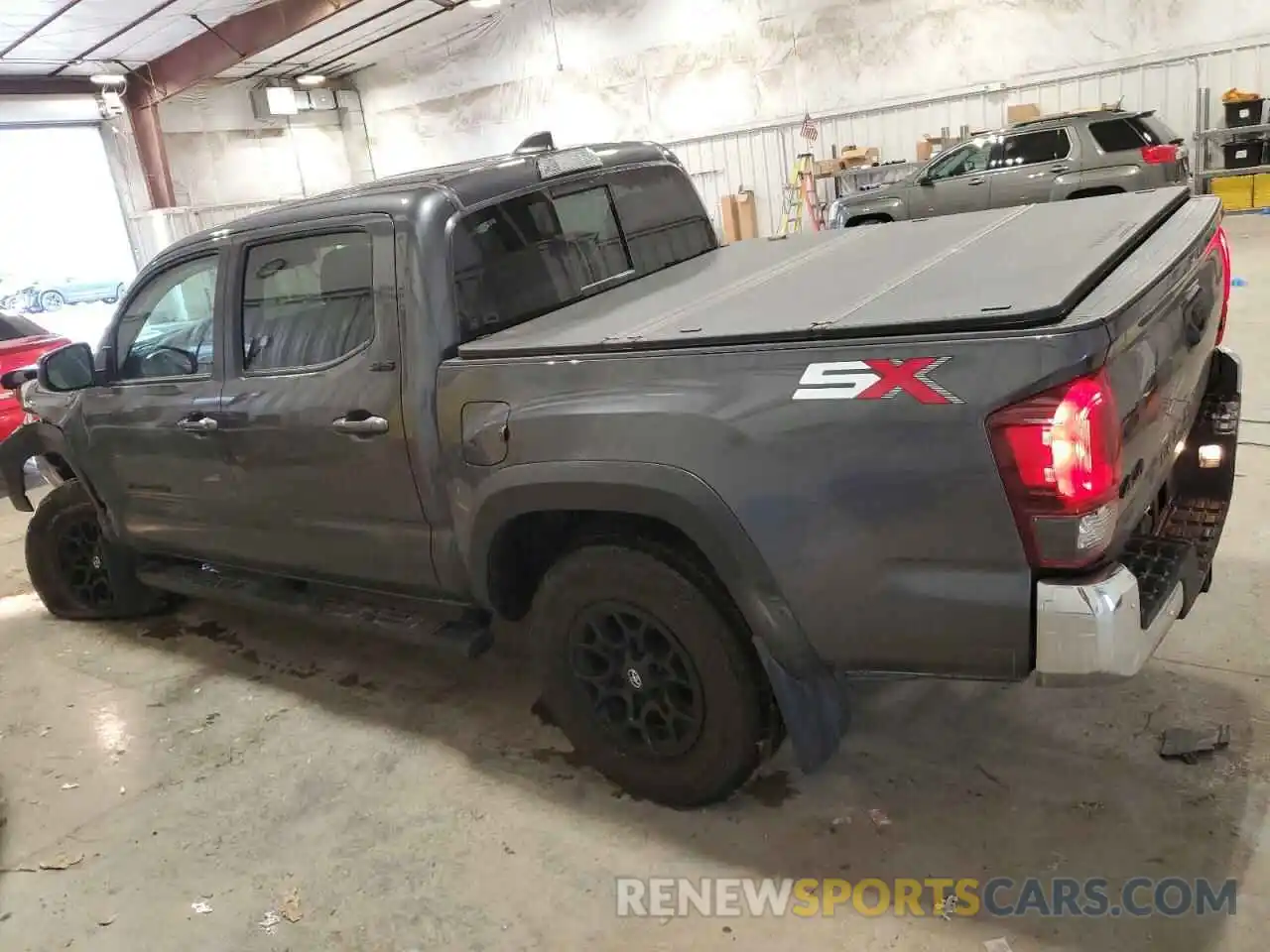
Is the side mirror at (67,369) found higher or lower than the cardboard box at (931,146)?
lower

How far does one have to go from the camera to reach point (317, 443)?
3059mm

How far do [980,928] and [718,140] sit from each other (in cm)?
1449

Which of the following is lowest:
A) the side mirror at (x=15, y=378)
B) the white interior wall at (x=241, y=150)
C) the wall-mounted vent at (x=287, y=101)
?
the side mirror at (x=15, y=378)

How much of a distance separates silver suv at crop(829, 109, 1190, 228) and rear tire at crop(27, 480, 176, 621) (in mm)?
7667

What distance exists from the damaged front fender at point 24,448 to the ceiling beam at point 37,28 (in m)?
7.78

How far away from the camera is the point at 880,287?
237 centimetres

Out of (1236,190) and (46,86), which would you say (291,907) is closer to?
(1236,190)

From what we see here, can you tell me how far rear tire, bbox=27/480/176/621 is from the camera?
176 inches

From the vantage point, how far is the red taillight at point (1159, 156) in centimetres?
978

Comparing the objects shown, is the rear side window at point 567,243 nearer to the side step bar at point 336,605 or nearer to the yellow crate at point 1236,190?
the side step bar at point 336,605

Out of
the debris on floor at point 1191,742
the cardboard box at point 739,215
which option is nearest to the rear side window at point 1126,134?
the cardboard box at point 739,215

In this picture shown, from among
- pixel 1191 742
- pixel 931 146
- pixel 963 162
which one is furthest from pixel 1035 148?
pixel 1191 742

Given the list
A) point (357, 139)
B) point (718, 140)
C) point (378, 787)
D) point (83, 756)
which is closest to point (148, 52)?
point (357, 139)

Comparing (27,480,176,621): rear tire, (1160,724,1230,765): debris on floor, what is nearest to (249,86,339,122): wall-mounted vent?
(27,480,176,621): rear tire
